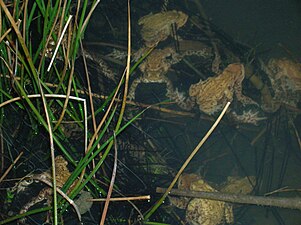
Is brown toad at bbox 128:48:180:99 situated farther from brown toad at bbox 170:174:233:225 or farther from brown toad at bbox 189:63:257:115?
brown toad at bbox 170:174:233:225

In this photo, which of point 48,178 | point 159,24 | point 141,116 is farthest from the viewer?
point 159,24

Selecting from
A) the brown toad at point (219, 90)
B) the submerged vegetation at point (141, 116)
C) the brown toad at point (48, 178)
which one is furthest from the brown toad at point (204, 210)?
the brown toad at point (48, 178)

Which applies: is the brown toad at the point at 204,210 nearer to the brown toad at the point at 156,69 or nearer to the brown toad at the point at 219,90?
the brown toad at the point at 219,90

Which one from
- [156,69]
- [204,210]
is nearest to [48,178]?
[204,210]

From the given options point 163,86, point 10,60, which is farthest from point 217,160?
point 10,60

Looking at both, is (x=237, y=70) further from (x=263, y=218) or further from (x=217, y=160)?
(x=263, y=218)

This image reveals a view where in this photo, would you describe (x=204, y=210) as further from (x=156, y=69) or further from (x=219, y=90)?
A: (x=156, y=69)
